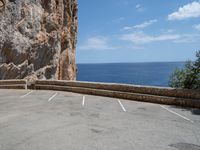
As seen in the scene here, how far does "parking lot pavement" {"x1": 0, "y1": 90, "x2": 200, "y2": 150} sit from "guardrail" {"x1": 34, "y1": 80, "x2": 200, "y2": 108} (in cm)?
78

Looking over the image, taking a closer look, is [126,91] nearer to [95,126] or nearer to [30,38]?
[95,126]

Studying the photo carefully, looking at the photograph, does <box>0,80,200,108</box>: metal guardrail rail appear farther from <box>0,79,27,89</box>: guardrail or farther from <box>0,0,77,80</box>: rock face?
<box>0,0,77,80</box>: rock face

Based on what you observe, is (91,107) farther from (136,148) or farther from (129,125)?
(136,148)

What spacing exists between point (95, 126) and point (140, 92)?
7.05 m

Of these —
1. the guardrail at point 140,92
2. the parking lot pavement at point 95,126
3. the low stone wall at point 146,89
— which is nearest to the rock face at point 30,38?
the guardrail at point 140,92

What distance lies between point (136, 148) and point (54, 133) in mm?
2872

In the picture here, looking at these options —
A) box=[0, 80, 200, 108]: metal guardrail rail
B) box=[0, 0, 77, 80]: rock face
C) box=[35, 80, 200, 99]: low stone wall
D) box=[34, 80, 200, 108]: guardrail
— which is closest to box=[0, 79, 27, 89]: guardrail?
box=[0, 80, 200, 108]: metal guardrail rail

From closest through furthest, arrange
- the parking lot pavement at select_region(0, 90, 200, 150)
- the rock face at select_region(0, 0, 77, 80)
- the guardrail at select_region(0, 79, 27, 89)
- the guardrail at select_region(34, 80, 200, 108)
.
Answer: the parking lot pavement at select_region(0, 90, 200, 150) < the guardrail at select_region(34, 80, 200, 108) < the guardrail at select_region(0, 79, 27, 89) < the rock face at select_region(0, 0, 77, 80)

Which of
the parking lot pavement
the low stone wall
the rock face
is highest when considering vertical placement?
the rock face

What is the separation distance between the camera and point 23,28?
2845 centimetres

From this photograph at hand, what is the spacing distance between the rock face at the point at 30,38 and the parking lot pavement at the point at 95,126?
13.7m

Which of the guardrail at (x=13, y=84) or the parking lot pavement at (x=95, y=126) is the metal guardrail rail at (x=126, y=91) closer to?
the guardrail at (x=13, y=84)

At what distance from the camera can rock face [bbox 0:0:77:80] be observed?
86.9 ft

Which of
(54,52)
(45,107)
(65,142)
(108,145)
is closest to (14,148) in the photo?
(65,142)
